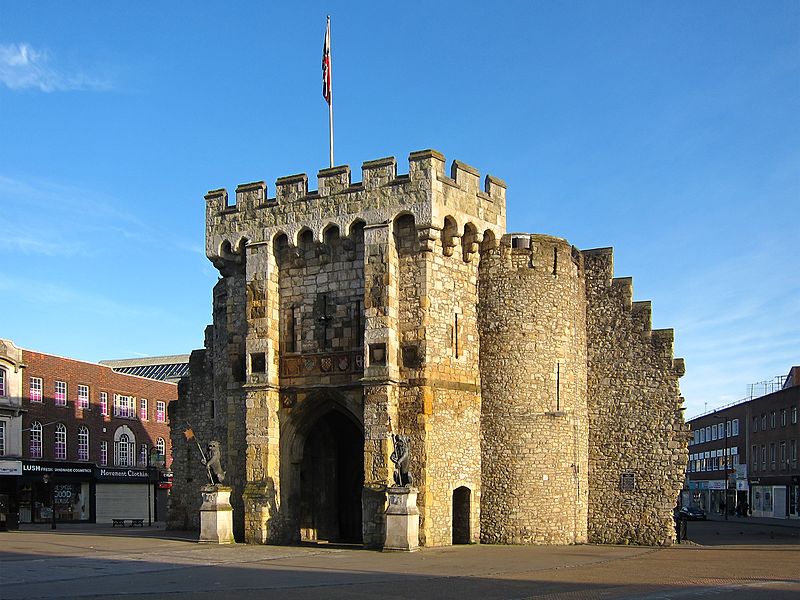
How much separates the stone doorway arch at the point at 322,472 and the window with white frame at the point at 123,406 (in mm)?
29501

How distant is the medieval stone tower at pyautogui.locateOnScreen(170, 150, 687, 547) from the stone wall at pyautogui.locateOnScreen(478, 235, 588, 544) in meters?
0.06

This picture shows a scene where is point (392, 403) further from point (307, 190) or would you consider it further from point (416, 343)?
point (307, 190)

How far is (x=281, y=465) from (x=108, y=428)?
100 ft

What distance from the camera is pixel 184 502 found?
36438mm

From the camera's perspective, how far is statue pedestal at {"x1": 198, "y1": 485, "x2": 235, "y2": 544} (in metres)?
28.2

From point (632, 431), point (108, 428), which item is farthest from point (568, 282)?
point (108, 428)

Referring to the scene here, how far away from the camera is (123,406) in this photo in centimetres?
5803

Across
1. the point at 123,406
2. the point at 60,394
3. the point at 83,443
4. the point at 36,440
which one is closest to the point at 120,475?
the point at 83,443

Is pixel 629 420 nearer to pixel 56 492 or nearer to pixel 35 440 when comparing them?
pixel 35 440

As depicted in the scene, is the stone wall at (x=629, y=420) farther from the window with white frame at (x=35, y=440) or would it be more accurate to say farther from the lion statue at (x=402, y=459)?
the window with white frame at (x=35, y=440)

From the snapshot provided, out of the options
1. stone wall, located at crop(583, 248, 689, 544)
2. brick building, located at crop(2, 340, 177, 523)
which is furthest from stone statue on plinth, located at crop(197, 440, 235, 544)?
brick building, located at crop(2, 340, 177, 523)

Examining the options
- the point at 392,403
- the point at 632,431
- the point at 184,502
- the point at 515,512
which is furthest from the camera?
the point at 184,502

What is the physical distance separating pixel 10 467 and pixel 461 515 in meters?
28.9

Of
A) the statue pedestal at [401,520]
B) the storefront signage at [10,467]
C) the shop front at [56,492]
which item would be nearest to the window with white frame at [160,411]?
the shop front at [56,492]
